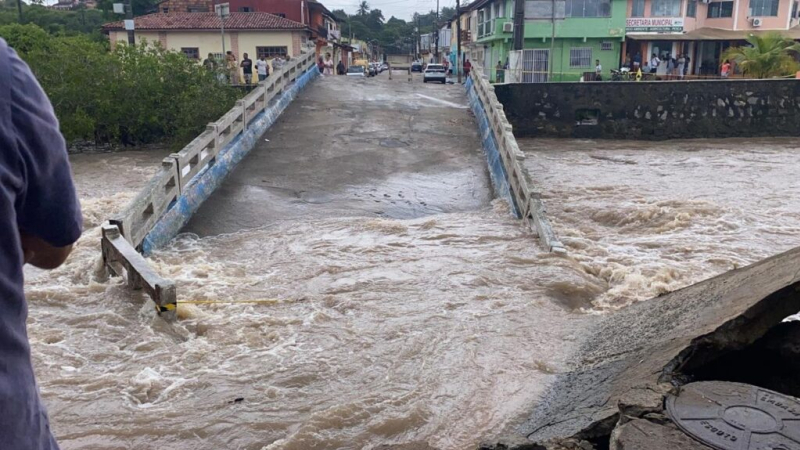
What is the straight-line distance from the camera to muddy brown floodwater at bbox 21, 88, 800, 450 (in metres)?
5.05

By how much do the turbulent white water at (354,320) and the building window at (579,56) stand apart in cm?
2582

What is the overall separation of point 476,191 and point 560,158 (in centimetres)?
666

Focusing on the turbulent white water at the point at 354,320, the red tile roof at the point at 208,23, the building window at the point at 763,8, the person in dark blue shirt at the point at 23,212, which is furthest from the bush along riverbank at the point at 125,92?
the building window at the point at 763,8

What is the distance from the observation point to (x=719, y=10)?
38.2 metres

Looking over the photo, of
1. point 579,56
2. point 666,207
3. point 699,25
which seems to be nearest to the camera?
point 666,207

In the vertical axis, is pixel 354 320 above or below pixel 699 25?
below

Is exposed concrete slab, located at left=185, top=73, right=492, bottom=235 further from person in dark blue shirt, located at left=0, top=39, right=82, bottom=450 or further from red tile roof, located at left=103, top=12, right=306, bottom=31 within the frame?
red tile roof, located at left=103, top=12, right=306, bottom=31

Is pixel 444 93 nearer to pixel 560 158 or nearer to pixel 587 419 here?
pixel 560 158

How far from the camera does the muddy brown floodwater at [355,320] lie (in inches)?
199

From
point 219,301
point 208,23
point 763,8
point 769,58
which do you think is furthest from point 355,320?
point 763,8

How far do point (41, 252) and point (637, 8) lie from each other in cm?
3858

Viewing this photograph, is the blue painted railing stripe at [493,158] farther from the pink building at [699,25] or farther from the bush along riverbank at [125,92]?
the pink building at [699,25]

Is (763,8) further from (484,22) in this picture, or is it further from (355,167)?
(355,167)

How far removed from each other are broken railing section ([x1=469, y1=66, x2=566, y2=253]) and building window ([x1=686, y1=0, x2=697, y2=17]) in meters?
26.6
